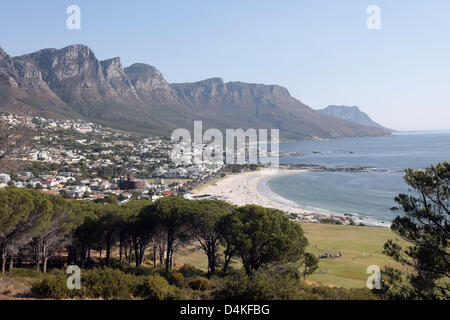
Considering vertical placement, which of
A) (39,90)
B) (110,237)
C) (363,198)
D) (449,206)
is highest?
(39,90)

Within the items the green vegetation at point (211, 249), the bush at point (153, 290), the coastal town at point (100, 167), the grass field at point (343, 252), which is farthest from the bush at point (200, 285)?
the coastal town at point (100, 167)

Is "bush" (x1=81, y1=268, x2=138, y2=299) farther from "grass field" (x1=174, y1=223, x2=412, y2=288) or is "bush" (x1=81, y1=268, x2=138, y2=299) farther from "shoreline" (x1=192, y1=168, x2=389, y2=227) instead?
"shoreline" (x1=192, y1=168, x2=389, y2=227)

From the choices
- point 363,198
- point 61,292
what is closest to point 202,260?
point 61,292

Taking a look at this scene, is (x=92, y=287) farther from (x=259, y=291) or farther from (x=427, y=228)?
(x=427, y=228)

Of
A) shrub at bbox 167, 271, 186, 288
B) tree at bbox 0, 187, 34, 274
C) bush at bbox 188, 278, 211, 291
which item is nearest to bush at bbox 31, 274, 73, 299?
bush at bbox 188, 278, 211, 291

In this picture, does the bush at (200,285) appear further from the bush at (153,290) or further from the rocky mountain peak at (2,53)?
the rocky mountain peak at (2,53)
